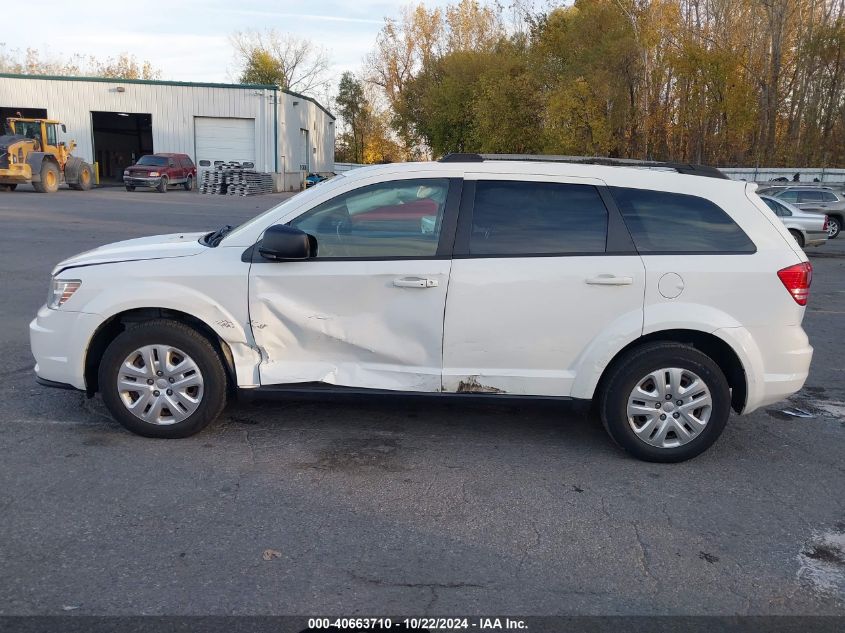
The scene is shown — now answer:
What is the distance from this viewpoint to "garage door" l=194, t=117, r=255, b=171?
41.9 metres

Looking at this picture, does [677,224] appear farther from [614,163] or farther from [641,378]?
[641,378]

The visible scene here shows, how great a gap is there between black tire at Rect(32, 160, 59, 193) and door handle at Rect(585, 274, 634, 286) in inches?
1231

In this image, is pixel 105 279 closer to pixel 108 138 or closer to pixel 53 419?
pixel 53 419

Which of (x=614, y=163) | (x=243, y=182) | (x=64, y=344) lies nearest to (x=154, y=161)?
(x=243, y=182)

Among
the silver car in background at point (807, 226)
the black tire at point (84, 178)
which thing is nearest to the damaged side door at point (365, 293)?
the silver car in background at point (807, 226)

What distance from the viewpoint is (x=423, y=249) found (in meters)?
4.55

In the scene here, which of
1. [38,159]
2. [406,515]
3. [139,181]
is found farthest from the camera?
[139,181]

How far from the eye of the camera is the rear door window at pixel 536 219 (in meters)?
4.55

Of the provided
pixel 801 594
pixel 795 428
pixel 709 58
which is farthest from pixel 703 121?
pixel 801 594

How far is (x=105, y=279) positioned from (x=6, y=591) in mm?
2151

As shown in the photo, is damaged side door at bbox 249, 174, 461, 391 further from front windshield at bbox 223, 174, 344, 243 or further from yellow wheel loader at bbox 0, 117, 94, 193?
yellow wheel loader at bbox 0, 117, 94, 193

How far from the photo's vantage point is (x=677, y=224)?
4.59 m

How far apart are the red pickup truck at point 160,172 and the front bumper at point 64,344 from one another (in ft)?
111

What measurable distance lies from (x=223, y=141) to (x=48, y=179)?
13.1 meters
